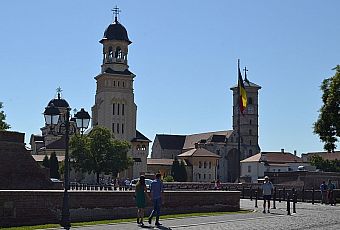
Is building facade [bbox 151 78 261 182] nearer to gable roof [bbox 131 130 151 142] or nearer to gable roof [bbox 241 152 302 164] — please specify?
gable roof [bbox 241 152 302 164]

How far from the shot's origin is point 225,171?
146625mm

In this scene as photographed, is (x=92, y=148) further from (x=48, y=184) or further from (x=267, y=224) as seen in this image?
(x=267, y=224)

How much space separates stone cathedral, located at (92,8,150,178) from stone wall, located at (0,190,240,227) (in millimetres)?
87026

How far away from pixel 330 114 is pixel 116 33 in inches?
3173

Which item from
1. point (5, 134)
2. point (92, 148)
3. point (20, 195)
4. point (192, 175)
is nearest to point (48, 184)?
point (5, 134)

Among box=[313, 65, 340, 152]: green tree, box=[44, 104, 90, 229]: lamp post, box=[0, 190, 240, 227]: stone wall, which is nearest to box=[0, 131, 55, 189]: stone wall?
box=[0, 190, 240, 227]: stone wall

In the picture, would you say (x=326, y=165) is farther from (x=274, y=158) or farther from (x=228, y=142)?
(x=228, y=142)

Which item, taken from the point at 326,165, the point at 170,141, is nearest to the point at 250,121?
the point at 170,141

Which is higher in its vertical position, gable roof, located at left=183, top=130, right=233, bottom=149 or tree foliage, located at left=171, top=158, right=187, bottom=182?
gable roof, located at left=183, top=130, right=233, bottom=149

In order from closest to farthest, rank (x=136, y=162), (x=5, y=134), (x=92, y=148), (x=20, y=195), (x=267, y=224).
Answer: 1. (x=20, y=195)
2. (x=267, y=224)
3. (x=5, y=134)
4. (x=92, y=148)
5. (x=136, y=162)

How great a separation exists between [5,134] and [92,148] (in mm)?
50091

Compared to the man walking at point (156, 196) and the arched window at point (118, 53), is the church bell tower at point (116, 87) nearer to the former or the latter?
the arched window at point (118, 53)

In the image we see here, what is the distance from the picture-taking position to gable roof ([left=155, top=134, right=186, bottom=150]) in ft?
544

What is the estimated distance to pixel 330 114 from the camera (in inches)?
1606
